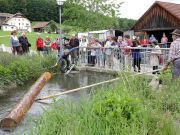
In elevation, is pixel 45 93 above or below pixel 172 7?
below

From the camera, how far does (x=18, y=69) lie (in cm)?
1448

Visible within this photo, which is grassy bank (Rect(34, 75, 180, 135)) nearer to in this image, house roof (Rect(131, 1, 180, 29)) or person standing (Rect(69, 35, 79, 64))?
person standing (Rect(69, 35, 79, 64))

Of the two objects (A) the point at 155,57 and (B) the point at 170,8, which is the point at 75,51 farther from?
(B) the point at 170,8

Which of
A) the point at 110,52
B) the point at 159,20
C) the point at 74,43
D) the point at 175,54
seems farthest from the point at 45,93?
the point at 159,20

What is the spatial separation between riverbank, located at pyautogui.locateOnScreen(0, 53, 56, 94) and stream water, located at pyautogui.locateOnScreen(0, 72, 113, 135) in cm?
42

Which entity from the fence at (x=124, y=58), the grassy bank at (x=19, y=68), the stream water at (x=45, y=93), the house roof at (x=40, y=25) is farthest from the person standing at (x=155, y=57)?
the house roof at (x=40, y=25)

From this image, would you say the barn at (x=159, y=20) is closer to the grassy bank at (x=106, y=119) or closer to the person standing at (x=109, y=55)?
the person standing at (x=109, y=55)

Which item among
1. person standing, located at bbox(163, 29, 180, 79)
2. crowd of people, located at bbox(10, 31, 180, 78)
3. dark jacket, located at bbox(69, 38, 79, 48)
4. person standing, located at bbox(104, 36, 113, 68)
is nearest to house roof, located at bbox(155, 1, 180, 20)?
crowd of people, located at bbox(10, 31, 180, 78)

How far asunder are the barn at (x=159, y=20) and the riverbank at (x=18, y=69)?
16.6 m

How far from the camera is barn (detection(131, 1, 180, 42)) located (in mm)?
31917

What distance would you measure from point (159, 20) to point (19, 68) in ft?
72.3

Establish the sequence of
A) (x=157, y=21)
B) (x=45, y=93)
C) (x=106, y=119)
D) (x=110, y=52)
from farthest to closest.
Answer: (x=157, y=21)
(x=110, y=52)
(x=45, y=93)
(x=106, y=119)

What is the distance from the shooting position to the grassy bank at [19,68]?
13.5 metres

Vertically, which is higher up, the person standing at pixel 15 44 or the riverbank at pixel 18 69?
the person standing at pixel 15 44
